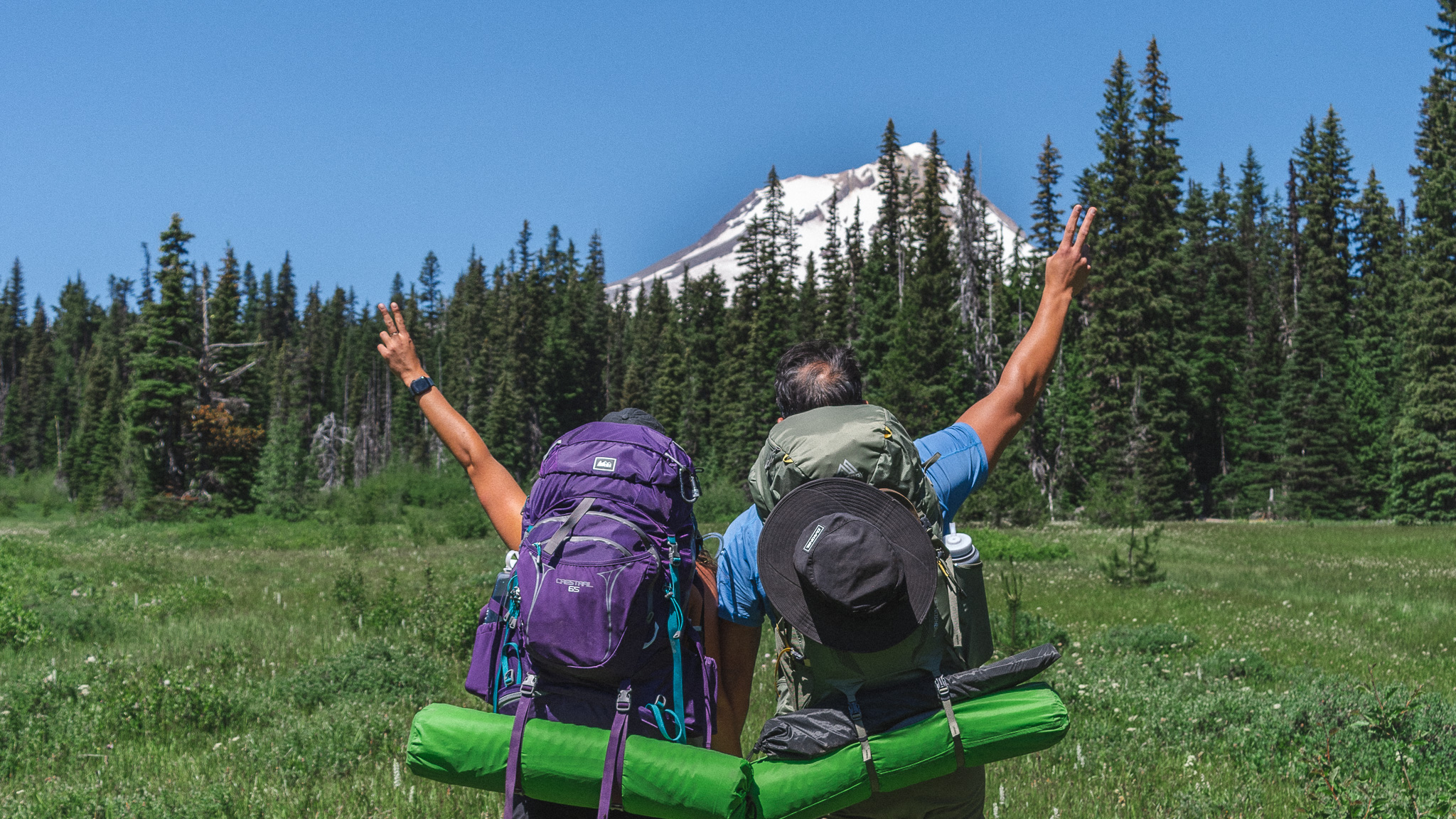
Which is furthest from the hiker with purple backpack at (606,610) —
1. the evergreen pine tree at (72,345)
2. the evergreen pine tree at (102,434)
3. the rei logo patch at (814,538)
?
the evergreen pine tree at (72,345)

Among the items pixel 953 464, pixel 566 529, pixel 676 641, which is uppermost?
pixel 953 464

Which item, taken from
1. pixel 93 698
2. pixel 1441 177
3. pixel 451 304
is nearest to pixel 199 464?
pixel 93 698

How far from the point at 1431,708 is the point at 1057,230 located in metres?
60.7

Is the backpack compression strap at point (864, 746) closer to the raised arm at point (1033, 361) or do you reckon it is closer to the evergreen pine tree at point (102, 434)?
the raised arm at point (1033, 361)

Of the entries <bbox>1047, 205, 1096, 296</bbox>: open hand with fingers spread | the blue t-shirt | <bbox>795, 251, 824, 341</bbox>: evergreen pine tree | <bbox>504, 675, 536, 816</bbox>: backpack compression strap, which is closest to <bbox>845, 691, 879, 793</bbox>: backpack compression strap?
the blue t-shirt

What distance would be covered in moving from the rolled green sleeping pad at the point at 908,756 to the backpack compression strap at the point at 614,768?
1.22 ft

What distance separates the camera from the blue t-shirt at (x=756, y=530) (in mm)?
2906

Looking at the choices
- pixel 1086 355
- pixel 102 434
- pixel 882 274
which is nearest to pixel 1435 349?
pixel 1086 355

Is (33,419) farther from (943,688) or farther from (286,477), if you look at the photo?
(943,688)

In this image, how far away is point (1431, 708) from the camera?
695 cm

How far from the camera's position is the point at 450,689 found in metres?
8.60

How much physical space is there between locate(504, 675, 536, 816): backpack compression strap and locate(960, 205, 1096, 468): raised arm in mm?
1555

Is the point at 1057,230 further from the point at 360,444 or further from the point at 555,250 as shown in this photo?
the point at 360,444

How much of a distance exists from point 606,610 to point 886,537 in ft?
2.50
